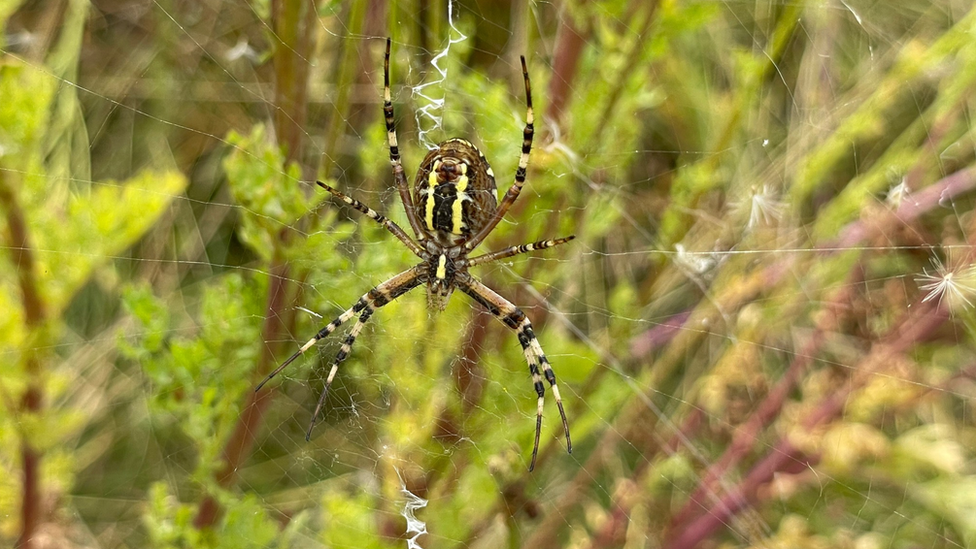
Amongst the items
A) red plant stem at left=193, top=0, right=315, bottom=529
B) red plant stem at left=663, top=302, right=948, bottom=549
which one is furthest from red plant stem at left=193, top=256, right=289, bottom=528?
red plant stem at left=663, top=302, right=948, bottom=549

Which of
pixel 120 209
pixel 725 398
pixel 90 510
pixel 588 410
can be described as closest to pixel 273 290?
pixel 120 209

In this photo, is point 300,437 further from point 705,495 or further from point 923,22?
point 923,22

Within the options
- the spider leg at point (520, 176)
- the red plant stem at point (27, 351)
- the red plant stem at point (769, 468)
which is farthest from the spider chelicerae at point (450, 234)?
the red plant stem at point (27, 351)

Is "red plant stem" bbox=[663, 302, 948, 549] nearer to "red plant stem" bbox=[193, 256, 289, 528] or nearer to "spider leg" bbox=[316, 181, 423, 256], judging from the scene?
"spider leg" bbox=[316, 181, 423, 256]

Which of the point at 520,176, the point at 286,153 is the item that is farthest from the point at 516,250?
the point at 286,153

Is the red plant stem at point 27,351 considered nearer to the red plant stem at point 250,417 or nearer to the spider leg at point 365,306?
the red plant stem at point 250,417

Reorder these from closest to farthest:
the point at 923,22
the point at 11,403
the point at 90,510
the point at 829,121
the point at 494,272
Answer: the point at 11,403 < the point at 494,272 < the point at 829,121 < the point at 923,22 < the point at 90,510

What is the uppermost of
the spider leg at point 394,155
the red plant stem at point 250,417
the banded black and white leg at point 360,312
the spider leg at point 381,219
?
the spider leg at point 394,155
